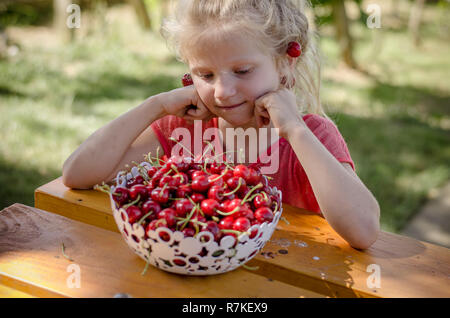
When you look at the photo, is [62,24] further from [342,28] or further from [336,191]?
[336,191]

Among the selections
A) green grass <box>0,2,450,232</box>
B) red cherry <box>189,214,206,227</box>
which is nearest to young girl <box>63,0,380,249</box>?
red cherry <box>189,214,206,227</box>

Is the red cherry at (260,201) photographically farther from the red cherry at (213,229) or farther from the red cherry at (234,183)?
the red cherry at (213,229)

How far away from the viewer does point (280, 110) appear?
1.56m

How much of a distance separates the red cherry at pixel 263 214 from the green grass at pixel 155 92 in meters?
2.14

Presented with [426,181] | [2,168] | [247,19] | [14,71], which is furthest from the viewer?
[14,71]

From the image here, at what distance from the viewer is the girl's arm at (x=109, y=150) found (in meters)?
1.63

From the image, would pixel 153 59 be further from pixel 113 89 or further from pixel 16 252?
pixel 16 252

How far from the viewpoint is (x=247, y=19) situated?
1.58m

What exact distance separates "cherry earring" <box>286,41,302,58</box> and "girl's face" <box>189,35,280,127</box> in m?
0.10

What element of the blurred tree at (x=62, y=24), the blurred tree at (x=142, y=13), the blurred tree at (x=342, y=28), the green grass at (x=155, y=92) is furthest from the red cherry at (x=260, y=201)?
the blurred tree at (x=142, y=13)

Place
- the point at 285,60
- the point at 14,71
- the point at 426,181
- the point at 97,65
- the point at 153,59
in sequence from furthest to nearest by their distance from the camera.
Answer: the point at 153,59 < the point at 97,65 < the point at 14,71 < the point at 426,181 < the point at 285,60

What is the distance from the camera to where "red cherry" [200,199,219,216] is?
113 centimetres

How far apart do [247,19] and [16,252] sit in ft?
3.18

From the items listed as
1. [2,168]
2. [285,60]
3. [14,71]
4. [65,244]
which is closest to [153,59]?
Answer: [14,71]
